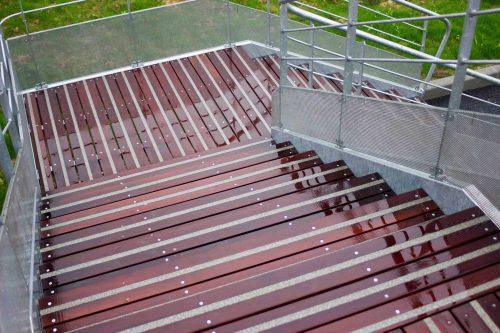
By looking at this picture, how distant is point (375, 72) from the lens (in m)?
8.66

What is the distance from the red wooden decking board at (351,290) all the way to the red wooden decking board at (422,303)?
0.17 feet

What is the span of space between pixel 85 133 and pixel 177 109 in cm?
121

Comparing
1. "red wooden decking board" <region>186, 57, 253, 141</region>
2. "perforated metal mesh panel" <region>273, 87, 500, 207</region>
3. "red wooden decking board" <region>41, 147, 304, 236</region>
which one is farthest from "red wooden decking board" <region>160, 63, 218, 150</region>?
"red wooden decking board" <region>41, 147, 304, 236</region>

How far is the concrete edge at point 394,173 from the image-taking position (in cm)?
446

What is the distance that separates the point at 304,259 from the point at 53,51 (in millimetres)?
5321

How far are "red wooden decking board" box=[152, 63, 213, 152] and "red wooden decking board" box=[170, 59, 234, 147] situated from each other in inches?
5.2

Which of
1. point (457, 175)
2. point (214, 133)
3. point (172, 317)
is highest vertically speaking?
point (457, 175)

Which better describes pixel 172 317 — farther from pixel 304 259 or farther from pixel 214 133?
pixel 214 133

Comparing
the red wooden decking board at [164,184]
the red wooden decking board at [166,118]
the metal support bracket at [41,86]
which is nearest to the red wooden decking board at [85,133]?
the metal support bracket at [41,86]

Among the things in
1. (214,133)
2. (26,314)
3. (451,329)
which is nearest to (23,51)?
(214,133)

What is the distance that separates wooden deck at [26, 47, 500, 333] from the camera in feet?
11.9

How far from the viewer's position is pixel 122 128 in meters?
7.30

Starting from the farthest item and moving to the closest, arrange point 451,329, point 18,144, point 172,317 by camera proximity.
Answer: point 18,144, point 172,317, point 451,329

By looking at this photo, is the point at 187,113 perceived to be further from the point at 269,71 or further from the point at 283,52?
the point at 283,52
